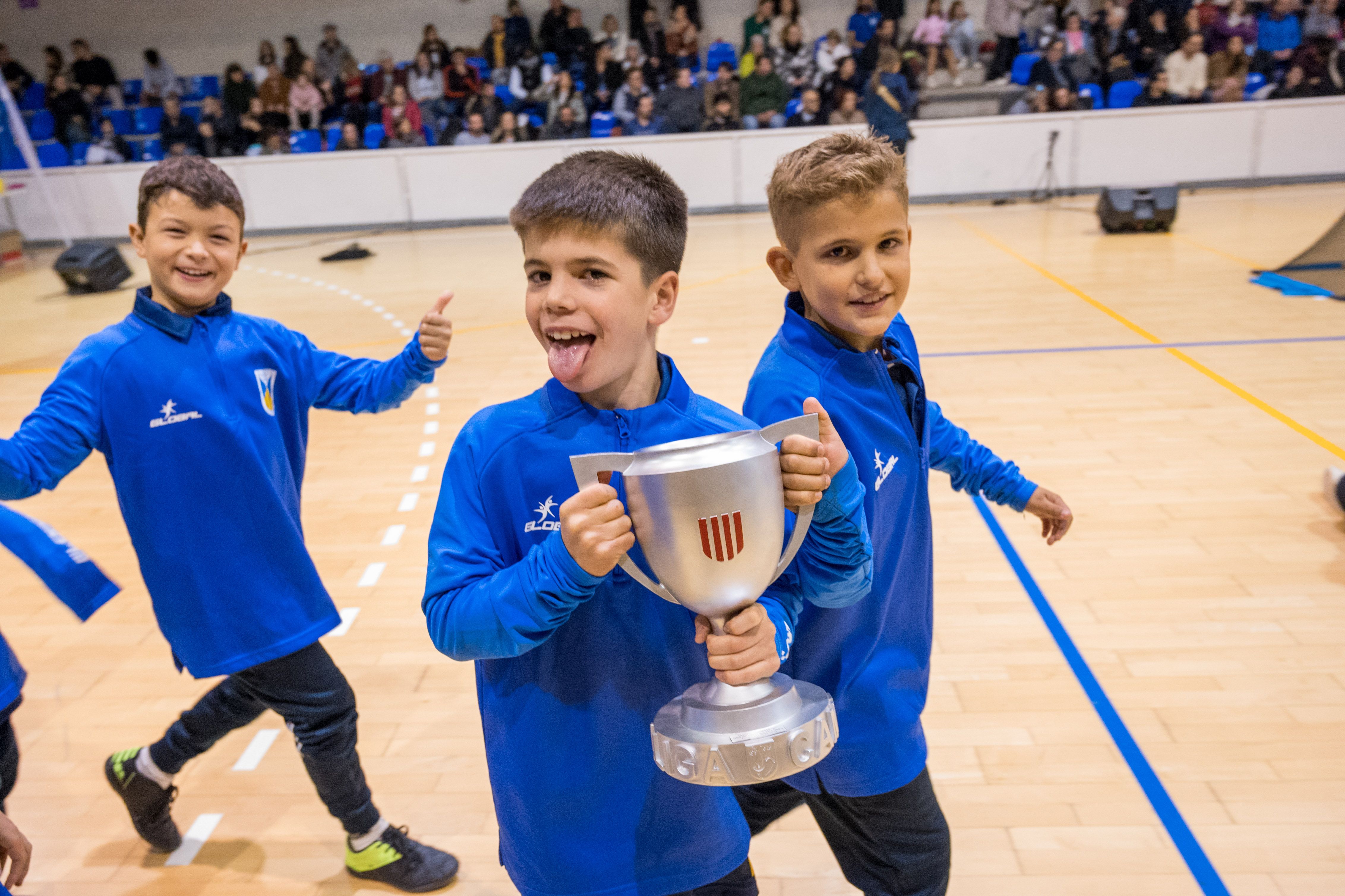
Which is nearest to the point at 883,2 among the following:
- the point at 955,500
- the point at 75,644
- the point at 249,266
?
the point at 249,266

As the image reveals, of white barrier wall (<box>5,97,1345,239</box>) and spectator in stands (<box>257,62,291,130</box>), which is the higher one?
spectator in stands (<box>257,62,291,130</box>)

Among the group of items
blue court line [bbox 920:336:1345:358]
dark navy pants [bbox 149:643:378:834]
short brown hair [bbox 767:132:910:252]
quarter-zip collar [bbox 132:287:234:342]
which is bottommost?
blue court line [bbox 920:336:1345:358]

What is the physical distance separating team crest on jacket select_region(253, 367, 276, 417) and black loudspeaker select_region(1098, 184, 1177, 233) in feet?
31.5

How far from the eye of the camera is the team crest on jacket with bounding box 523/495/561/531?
4.06 ft

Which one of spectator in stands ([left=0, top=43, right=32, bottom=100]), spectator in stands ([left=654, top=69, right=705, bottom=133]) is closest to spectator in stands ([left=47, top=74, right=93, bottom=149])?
spectator in stands ([left=0, top=43, right=32, bottom=100])

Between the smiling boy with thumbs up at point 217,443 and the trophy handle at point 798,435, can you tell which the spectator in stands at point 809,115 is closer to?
the smiling boy with thumbs up at point 217,443

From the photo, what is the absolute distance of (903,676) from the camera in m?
1.58

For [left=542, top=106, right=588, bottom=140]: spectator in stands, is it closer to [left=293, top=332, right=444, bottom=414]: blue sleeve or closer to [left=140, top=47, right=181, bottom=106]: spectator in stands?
[left=140, top=47, right=181, bottom=106]: spectator in stands

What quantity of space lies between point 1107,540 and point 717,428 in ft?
9.22

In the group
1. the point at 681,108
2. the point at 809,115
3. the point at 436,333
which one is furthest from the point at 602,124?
the point at 436,333

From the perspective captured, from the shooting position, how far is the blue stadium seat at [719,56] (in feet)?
50.0

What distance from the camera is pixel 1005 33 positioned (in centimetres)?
1436

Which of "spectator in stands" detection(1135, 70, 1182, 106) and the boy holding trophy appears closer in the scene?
the boy holding trophy

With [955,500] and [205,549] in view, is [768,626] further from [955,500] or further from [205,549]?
[955,500]
